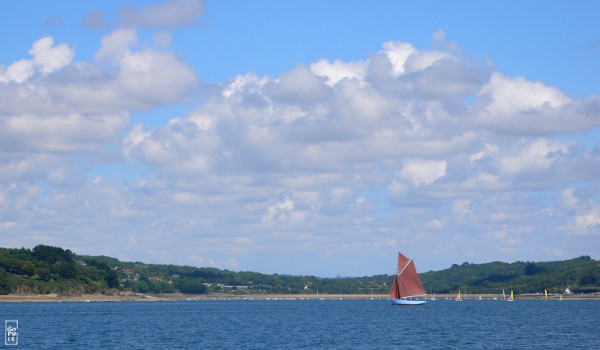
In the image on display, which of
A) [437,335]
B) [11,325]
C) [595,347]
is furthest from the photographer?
[11,325]

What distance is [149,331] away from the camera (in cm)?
13662

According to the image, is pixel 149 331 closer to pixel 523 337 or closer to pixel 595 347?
pixel 523 337

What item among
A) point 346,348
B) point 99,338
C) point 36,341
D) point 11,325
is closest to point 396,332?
point 346,348

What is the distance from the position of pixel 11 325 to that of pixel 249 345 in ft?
192

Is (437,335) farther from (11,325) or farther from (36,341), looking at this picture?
(11,325)

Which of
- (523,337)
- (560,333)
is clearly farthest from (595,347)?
(560,333)

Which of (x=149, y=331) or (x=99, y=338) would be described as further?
(x=149, y=331)

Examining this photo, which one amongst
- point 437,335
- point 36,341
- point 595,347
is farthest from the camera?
point 437,335

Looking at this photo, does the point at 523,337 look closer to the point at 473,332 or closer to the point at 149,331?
the point at 473,332

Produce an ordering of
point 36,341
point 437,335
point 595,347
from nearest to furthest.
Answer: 1. point 595,347
2. point 36,341
3. point 437,335

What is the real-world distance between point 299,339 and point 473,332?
30.2 meters

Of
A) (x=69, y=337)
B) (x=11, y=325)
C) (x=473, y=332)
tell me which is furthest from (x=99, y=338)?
(x=473, y=332)

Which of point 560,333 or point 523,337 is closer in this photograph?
point 523,337

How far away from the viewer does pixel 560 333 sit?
130 metres
